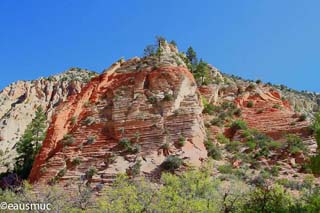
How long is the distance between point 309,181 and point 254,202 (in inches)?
724

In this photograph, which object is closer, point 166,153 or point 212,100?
point 166,153

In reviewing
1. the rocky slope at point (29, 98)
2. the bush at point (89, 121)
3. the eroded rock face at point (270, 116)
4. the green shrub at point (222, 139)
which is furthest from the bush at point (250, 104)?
the rocky slope at point (29, 98)

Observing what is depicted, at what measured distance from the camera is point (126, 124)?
41.7 m

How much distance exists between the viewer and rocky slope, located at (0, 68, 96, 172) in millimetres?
95062

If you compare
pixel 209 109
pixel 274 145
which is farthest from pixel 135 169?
pixel 209 109

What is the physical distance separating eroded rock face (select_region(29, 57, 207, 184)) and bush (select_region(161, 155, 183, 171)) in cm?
70

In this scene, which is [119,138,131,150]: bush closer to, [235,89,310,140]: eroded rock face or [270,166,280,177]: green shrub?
[270,166,280,177]: green shrub

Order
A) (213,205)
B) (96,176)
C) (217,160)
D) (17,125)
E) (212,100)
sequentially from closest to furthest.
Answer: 1. (213,205)
2. (96,176)
3. (217,160)
4. (212,100)
5. (17,125)

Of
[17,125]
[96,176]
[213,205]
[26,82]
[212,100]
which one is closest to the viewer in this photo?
[213,205]

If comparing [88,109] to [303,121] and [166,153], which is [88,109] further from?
[303,121]

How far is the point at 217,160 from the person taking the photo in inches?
1558

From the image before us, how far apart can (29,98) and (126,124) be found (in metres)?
71.9

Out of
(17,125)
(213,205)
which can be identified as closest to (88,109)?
(213,205)

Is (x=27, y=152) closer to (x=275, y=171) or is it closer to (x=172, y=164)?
(x=172, y=164)
